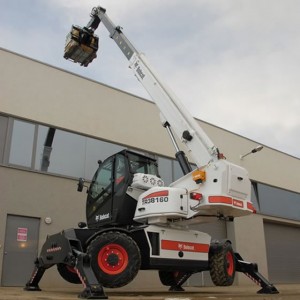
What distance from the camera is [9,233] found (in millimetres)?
11992

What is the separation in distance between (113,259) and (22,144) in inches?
279

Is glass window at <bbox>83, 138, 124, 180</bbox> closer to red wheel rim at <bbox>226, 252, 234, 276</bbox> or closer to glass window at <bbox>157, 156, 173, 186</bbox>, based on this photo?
glass window at <bbox>157, 156, 173, 186</bbox>

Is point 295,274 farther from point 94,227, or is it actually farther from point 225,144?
point 94,227

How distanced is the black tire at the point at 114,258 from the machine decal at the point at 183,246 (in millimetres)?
734

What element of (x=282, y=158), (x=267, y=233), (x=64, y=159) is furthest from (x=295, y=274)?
(x=64, y=159)

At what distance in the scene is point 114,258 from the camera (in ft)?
23.7

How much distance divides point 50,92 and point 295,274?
15361 millimetres

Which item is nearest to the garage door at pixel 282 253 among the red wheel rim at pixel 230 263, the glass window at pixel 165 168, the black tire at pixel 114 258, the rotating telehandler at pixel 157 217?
the glass window at pixel 165 168

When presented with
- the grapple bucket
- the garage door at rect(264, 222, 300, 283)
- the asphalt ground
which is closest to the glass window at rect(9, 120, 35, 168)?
the grapple bucket

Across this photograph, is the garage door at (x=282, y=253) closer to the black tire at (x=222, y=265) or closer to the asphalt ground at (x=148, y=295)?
the black tire at (x=222, y=265)

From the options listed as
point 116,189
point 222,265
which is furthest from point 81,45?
point 222,265

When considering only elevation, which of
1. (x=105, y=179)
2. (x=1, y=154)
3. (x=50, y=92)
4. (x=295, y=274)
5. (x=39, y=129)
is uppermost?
(x=50, y=92)

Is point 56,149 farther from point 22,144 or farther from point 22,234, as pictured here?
point 22,234

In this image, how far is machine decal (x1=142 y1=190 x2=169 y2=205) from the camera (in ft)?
25.4
